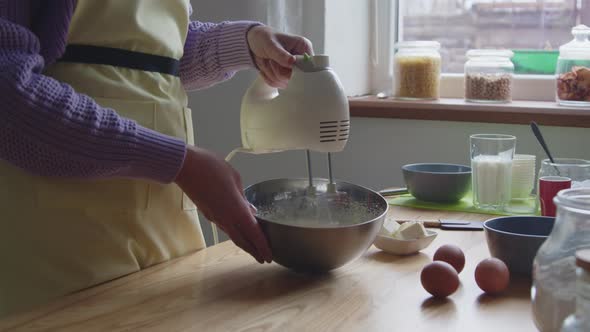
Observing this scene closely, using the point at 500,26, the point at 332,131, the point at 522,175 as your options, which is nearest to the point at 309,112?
the point at 332,131

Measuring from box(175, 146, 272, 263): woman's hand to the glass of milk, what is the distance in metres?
0.65

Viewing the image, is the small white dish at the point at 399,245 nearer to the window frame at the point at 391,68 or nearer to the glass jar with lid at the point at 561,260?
the glass jar with lid at the point at 561,260

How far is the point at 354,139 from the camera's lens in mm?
2162

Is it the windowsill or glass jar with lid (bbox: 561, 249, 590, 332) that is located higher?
glass jar with lid (bbox: 561, 249, 590, 332)

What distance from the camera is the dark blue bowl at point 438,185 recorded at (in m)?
1.60

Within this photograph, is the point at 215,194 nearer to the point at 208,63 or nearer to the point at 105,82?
the point at 105,82

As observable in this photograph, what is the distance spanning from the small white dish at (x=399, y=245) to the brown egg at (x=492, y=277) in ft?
0.61

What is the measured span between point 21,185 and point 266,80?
40 cm

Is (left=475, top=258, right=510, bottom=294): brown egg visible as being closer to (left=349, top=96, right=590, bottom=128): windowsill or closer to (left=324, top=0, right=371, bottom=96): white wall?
(left=349, top=96, right=590, bottom=128): windowsill

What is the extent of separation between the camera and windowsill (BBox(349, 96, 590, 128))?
189 cm

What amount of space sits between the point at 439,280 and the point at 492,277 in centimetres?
7

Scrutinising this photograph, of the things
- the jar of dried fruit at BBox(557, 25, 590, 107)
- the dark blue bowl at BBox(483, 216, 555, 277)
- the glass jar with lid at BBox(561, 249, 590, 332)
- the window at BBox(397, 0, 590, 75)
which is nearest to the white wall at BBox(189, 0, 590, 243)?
the jar of dried fruit at BBox(557, 25, 590, 107)

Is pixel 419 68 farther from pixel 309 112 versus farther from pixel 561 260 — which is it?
pixel 561 260

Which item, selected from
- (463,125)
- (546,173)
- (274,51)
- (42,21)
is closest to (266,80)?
(274,51)
